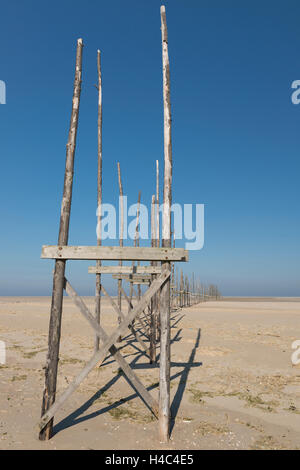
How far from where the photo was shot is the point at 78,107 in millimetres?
5645

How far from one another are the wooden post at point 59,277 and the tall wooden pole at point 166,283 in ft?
5.37

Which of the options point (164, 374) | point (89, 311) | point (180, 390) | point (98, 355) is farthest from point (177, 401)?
point (89, 311)

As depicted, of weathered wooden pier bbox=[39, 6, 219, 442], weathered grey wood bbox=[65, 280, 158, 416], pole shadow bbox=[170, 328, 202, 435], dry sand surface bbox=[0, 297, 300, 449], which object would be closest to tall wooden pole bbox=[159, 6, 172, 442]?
weathered wooden pier bbox=[39, 6, 219, 442]

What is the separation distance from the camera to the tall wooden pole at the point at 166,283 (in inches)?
194

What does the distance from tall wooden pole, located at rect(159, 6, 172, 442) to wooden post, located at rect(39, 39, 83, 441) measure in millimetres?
1638

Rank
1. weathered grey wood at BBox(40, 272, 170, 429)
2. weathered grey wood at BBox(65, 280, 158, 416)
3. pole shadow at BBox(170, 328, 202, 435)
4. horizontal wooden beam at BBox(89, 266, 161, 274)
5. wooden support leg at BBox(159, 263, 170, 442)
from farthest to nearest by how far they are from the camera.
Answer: horizontal wooden beam at BBox(89, 266, 161, 274) → pole shadow at BBox(170, 328, 202, 435) → weathered grey wood at BBox(65, 280, 158, 416) → wooden support leg at BBox(159, 263, 170, 442) → weathered grey wood at BBox(40, 272, 170, 429)

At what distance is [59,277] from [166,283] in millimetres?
1769

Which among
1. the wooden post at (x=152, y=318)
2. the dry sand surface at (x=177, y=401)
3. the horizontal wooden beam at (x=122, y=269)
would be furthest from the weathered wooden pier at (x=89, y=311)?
the wooden post at (x=152, y=318)

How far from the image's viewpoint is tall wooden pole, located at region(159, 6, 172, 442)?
4919 millimetres

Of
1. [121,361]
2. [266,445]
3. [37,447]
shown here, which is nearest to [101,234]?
[121,361]

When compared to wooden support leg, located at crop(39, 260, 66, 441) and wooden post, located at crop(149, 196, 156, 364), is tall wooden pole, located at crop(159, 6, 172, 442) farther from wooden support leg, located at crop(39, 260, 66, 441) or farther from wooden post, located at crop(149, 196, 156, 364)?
wooden post, located at crop(149, 196, 156, 364)

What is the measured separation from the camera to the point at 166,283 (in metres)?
5.11

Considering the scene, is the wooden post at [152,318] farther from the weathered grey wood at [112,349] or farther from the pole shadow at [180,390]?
the weathered grey wood at [112,349]
